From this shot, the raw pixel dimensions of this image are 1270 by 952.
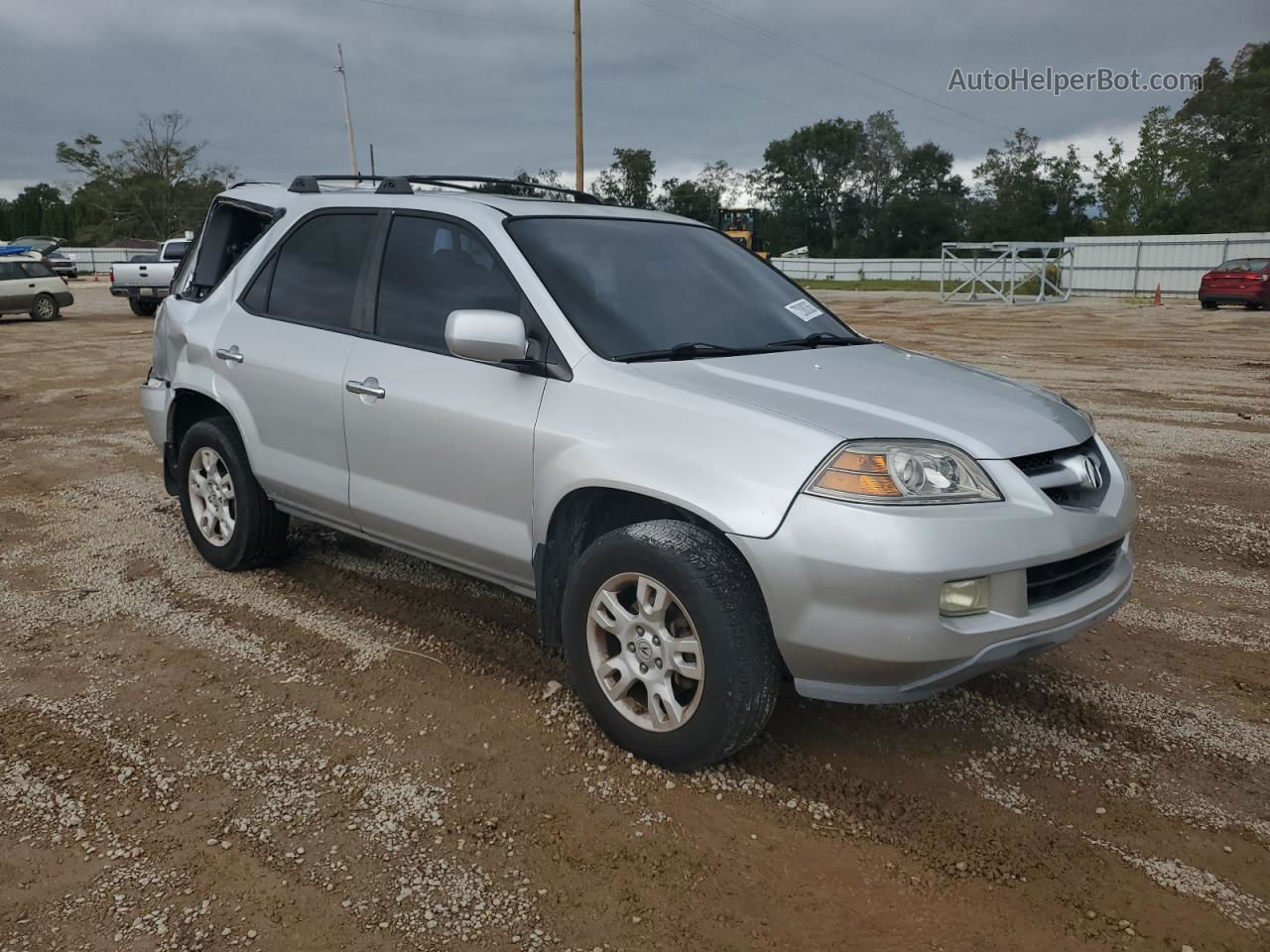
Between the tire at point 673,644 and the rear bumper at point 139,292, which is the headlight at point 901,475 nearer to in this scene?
the tire at point 673,644

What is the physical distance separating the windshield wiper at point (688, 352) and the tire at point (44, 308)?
24234mm

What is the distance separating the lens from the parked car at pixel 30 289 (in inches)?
891

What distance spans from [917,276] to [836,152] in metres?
44.2

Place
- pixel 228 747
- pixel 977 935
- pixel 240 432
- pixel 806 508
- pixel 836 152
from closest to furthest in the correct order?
pixel 977 935, pixel 806 508, pixel 228 747, pixel 240 432, pixel 836 152

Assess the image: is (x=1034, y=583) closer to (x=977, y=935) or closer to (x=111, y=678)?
(x=977, y=935)

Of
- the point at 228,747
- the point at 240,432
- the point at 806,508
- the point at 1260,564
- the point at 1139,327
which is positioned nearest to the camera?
the point at 806,508

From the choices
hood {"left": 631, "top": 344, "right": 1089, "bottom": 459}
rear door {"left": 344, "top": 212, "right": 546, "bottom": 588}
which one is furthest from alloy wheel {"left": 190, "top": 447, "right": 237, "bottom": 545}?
hood {"left": 631, "top": 344, "right": 1089, "bottom": 459}

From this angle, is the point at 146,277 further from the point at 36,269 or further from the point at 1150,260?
the point at 1150,260

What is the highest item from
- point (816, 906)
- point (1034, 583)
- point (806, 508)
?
point (806, 508)

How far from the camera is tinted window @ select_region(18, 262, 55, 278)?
23.0 m

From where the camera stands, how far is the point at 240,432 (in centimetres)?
473

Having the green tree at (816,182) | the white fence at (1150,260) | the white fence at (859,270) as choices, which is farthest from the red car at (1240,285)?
the green tree at (816,182)

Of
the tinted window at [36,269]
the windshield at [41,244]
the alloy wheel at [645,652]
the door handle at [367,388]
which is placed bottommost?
the alloy wheel at [645,652]

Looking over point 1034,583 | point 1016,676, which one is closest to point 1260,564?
point 1016,676
